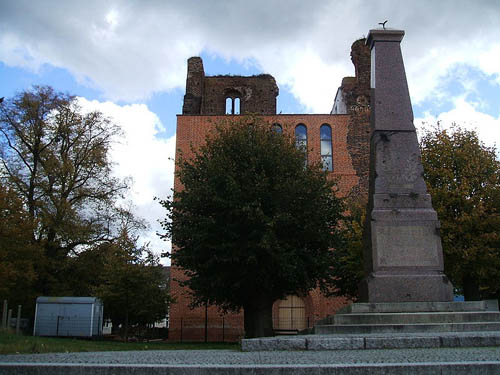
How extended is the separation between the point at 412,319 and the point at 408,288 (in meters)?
1.05

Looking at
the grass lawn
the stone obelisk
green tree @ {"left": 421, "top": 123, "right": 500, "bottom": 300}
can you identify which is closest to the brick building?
green tree @ {"left": 421, "top": 123, "right": 500, "bottom": 300}

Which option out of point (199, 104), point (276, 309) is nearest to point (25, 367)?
point (276, 309)

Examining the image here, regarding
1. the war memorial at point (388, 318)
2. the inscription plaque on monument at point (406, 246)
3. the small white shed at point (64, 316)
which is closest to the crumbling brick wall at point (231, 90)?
the small white shed at point (64, 316)

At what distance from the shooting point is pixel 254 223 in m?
13.7

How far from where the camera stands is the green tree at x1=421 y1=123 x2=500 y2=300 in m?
17.3

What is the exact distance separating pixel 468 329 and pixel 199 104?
1097 inches

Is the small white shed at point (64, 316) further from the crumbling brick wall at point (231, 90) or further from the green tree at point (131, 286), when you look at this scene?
the crumbling brick wall at point (231, 90)

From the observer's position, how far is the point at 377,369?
A: 4020 millimetres

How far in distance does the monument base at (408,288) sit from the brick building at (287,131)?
1362 cm

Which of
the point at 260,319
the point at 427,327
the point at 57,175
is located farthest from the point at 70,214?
the point at 427,327

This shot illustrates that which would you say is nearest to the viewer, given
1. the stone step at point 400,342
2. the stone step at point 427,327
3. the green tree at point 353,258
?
the stone step at point 400,342

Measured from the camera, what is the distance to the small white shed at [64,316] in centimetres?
2203

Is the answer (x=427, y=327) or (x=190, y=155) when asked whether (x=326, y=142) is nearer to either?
(x=190, y=155)

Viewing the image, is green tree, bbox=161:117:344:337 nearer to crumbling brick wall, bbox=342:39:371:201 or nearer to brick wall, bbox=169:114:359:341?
brick wall, bbox=169:114:359:341
